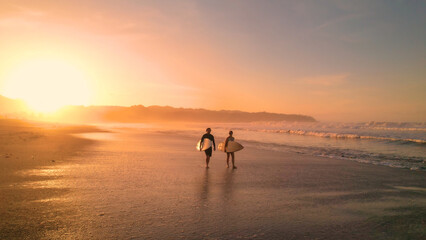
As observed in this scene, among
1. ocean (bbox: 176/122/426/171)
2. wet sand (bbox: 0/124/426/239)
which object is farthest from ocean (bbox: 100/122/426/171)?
wet sand (bbox: 0/124/426/239)

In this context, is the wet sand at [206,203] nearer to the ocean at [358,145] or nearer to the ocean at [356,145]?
the ocean at [358,145]

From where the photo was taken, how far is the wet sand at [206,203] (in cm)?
489

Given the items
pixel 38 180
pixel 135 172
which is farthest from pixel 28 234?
pixel 135 172

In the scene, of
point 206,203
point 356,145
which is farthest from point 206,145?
point 356,145

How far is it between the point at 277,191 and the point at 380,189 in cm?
349

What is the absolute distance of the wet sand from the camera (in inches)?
193

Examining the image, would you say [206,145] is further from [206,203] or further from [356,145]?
[356,145]

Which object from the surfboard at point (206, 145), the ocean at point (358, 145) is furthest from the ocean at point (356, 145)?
the surfboard at point (206, 145)

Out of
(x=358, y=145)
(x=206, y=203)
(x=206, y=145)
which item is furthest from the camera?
(x=358, y=145)

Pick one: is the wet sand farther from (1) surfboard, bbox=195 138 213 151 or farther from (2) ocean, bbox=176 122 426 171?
(2) ocean, bbox=176 122 426 171

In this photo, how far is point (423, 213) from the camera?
20.2ft

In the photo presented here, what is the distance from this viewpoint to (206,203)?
6641 millimetres

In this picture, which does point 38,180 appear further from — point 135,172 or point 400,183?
point 400,183

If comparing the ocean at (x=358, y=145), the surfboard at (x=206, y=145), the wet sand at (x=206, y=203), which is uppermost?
the surfboard at (x=206, y=145)
